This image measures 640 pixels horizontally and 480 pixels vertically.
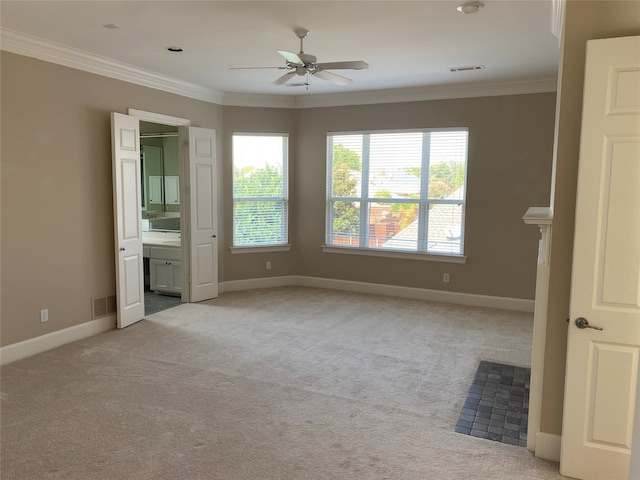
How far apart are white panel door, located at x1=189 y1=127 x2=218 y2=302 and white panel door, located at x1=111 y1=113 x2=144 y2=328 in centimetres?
91

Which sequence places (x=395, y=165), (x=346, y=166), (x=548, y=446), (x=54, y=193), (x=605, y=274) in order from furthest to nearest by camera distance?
(x=346, y=166)
(x=395, y=165)
(x=54, y=193)
(x=548, y=446)
(x=605, y=274)

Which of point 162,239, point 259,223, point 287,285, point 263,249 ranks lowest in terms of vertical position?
point 287,285

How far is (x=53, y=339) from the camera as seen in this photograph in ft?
14.5

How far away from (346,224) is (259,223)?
4.31 feet

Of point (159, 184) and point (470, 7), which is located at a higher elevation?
point (470, 7)

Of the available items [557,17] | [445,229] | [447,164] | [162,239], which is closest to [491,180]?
[447,164]

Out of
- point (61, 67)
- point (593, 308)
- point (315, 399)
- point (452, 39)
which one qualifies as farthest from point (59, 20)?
point (593, 308)

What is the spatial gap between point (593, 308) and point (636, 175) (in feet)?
2.31

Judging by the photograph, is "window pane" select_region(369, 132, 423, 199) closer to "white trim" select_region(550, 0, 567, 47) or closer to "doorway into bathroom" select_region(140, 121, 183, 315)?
"white trim" select_region(550, 0, 567, 47)

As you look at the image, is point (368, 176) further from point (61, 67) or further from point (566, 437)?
point (566, 437)

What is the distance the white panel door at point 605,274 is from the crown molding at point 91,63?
168 inches

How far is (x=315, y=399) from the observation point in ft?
11.2

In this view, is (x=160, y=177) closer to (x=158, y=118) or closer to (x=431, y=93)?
(x=158, y=118)

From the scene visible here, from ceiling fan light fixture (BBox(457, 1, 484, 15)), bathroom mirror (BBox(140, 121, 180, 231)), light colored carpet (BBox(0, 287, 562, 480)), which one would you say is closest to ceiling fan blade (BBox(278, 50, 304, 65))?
ceiling fan light fixture (BBox(457, 1, 484, 15))
